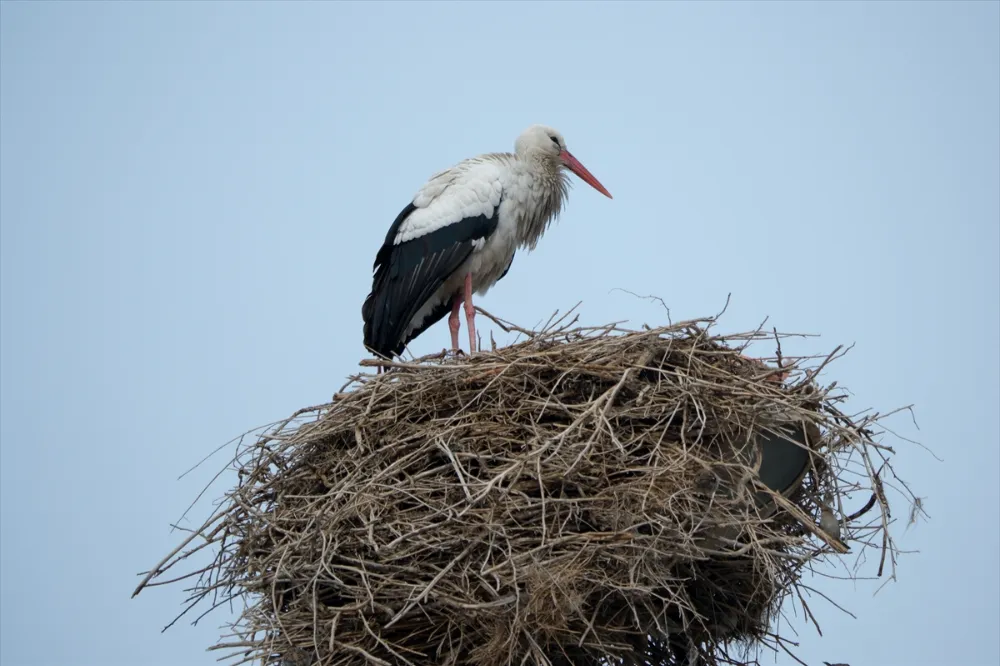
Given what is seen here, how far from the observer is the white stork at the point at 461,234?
7020 mm

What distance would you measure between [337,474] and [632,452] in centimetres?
127

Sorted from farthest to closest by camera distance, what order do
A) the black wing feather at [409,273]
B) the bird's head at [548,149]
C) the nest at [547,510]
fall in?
the bird's head at [548,149] < the black wing feather at [409,273] < the nest at [547,510]

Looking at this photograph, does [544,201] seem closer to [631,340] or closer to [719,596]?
[631,340]

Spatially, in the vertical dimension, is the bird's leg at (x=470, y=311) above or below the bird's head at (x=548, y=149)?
below

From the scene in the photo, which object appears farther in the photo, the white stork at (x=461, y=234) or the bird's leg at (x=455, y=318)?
the bird's leg at (x=455, y=318)

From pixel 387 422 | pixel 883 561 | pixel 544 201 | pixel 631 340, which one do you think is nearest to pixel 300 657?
pixel 387 422

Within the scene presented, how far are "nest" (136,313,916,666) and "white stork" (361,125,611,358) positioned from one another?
62.6 inches

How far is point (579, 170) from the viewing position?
782 cm

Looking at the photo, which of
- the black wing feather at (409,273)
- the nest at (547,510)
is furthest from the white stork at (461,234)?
the nest at (547,510)

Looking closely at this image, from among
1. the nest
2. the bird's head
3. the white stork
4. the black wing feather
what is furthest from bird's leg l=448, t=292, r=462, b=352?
the nest

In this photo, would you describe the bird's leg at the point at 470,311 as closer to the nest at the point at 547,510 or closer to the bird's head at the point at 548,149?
the bird's head at the point at 548,149

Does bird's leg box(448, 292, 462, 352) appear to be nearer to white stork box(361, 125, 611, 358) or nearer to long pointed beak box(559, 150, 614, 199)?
white stork box(361, 125, 611, 358)

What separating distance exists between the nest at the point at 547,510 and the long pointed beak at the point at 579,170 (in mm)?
2568

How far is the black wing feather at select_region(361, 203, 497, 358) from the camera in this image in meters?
6.93
